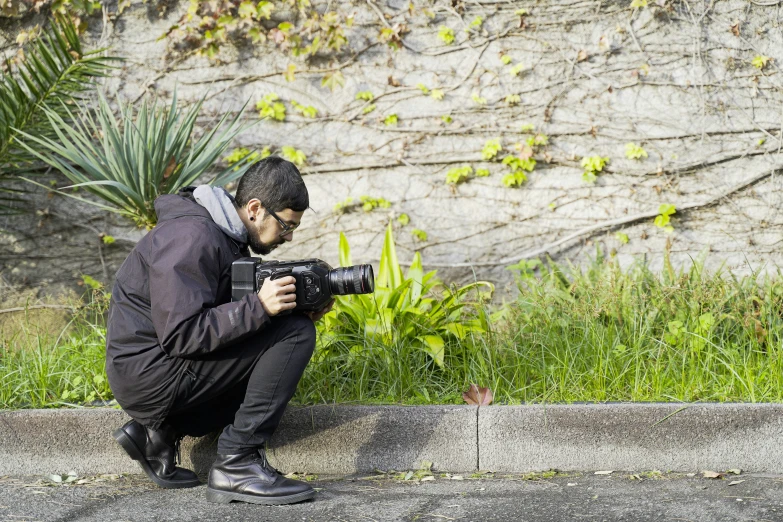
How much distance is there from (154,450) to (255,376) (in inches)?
21.5

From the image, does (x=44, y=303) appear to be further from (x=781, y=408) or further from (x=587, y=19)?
(x=781, y=408)

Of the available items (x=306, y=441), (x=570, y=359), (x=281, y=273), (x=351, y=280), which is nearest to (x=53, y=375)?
(x=306, y=441)

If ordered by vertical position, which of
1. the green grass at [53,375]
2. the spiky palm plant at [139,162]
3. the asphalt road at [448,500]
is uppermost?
the spiky palm plant at [139,162]

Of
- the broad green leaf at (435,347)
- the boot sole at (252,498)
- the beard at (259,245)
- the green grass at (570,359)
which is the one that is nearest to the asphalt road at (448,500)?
the boot sole at (252,498)

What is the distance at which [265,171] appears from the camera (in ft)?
9.69

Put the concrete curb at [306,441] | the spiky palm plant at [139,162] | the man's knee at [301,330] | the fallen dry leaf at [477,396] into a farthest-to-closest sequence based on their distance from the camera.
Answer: the spiky palm plant at [139,162] < the fallen dry leaf at [477,396] < the concrete curb at [306,441] < the man's knee at [301,330]

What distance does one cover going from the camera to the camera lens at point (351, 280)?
2.87 m

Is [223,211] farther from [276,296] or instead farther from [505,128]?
[505,128]

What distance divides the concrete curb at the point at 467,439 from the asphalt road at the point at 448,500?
2.8 inches

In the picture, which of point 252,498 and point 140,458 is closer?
point 252,498

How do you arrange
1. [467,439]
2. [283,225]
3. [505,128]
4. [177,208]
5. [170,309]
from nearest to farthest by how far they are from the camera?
[170,309] < [177,208] < [283,225] < [467,439] < [505,128]

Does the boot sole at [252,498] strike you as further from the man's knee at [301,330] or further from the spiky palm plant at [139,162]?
the spiky palm plant at [139,162]

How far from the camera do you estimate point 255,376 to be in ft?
9.34

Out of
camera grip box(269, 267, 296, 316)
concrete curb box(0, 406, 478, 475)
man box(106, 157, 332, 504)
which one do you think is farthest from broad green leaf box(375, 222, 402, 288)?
camera grip box(269, 267, 296, 316)
